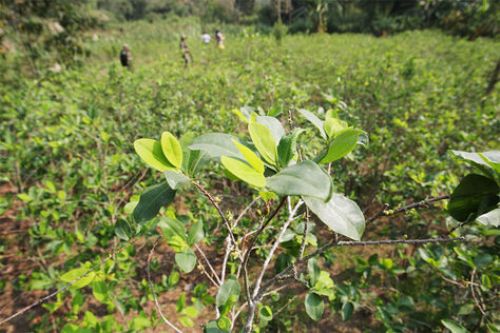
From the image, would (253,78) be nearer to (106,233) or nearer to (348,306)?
(106,233)

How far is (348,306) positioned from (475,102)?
3.59 m

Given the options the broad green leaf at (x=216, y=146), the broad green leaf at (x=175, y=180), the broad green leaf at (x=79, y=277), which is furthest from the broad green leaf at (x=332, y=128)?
the broad green leaf at (x=79, y=277)

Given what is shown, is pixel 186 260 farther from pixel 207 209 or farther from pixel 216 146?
pixel 207 209

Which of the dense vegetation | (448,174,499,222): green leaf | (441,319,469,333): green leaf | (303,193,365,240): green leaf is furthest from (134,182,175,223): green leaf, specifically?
(441,319,469,333): green leaf

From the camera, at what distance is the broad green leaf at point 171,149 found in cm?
51

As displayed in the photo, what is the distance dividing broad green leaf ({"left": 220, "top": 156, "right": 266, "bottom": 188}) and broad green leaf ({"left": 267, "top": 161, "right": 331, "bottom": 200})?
0.05 feet

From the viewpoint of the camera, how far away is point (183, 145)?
2.12 ft

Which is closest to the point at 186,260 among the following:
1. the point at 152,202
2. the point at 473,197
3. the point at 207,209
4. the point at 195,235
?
the point at 195,235

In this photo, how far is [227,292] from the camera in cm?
76

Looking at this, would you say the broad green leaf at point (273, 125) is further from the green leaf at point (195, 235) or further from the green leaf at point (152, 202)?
the green leaf at point (195, 235)

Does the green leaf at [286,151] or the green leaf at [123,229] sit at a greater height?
the green leaf at [286,151]

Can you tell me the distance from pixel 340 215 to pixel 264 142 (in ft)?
0.57

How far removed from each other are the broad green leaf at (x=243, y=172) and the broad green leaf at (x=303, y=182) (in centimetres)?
1

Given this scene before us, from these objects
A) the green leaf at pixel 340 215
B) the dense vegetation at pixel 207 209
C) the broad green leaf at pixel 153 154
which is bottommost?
Result: the dense vegetation at pixel 207 209
